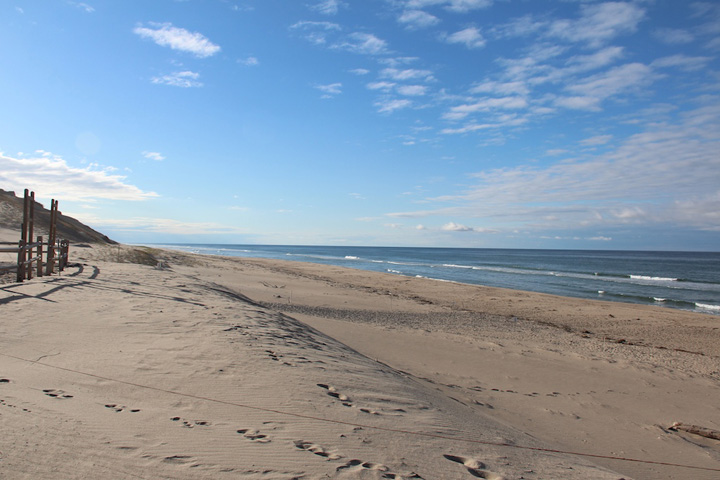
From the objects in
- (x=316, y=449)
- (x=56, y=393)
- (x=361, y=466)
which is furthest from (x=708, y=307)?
(x=56, y=393)

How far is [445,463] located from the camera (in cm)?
342

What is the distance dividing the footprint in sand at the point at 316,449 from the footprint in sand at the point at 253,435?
→ 0.27m

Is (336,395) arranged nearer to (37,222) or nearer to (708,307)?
(708,307)

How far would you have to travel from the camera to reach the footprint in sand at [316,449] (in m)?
3.27

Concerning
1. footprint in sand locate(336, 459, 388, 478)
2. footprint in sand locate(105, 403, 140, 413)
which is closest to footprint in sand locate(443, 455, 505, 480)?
footprint in sand locate(336, 459, 388, 478)

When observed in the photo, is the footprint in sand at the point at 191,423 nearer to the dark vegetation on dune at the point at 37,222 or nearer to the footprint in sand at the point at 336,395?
the footprint in sand at the point at 336,395

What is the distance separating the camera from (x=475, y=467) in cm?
347

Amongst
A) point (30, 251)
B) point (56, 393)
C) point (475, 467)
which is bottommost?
point (475, 467)

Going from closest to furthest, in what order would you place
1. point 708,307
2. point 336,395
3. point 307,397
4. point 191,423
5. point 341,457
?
point 341,457 → point 191,423 → point 307,397 → point 336,395 → point 708,307

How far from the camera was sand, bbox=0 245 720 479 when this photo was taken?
3.16 metres

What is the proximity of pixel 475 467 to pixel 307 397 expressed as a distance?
1.83 metres

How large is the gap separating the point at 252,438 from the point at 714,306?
28.2 meters

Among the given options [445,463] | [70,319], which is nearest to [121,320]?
[70,319]

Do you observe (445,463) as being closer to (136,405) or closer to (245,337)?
(136,405)
